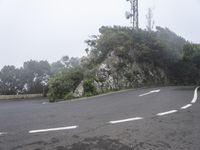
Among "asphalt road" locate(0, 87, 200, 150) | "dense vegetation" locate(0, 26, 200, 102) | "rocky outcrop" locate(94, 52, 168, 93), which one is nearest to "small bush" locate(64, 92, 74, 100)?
"dense vegetation" locate(0, 26, 200, 102)

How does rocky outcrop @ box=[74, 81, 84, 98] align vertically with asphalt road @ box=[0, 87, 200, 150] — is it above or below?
above

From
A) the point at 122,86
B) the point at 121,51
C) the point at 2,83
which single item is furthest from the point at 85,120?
the point at 2,83

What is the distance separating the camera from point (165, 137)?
218 inches

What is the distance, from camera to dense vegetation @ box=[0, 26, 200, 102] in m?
24.4

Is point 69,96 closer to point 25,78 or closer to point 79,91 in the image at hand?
point 79,91

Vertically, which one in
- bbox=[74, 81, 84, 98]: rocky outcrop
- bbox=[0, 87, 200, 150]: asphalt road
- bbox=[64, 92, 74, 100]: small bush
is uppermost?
bbox=[74, 81, 84, 98]: rocky outcrop

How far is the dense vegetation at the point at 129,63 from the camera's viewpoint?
80.0ft

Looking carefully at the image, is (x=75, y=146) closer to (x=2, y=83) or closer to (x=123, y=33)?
(x=123, y=33)

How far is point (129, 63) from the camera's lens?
2816 centimetres

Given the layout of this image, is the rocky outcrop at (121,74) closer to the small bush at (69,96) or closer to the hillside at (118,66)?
the hillside at (118,66)

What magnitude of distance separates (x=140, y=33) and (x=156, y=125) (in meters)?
25.1

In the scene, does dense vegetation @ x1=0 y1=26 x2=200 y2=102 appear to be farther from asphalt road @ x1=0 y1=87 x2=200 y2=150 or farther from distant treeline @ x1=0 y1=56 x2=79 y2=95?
distant treeline @ x1=0 y1=56 x2=79 y2=95

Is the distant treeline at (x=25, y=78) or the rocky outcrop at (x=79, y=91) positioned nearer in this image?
the rocky outcrop at (x=79, y=91)

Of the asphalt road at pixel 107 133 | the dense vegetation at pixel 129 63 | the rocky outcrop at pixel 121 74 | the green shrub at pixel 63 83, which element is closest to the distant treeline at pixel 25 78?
the dense vegetation at pixel 129 63
